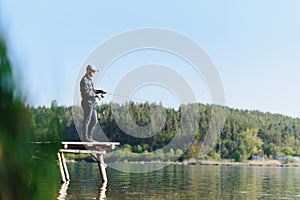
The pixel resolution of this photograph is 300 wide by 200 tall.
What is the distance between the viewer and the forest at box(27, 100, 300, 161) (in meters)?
37.6

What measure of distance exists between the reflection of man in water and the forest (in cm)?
1530

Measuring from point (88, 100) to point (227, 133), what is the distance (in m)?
50.2

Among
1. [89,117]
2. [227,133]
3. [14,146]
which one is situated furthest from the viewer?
[227,133]

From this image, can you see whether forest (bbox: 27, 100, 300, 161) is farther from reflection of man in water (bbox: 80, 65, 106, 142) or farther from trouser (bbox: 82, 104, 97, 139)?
trouser (bbox: 82, 104, 97, 139)

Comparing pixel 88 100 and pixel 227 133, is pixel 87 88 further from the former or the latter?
pixel 227 133

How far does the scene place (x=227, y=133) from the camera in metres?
62.6

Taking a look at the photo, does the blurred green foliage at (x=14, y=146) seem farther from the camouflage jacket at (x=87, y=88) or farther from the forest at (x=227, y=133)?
the forest at (x=227, y=133)

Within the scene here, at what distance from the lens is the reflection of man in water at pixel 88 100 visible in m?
13.0

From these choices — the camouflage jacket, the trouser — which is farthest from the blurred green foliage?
the trouser

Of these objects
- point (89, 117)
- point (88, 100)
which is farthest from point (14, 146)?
point (89, 117)

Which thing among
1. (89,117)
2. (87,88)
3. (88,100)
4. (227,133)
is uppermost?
(227,133)

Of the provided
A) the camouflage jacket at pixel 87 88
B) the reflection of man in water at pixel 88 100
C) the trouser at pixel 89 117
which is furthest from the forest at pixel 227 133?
the camouflage jacket at pixel 87 88

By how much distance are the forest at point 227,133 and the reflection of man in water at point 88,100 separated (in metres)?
15.3

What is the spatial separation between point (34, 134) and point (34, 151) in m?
A: 0.03
